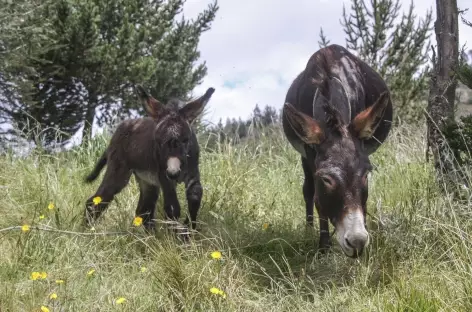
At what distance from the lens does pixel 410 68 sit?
17.7 m

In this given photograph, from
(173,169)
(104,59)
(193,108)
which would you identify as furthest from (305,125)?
(104,59)

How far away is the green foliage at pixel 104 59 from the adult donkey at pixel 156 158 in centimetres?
998

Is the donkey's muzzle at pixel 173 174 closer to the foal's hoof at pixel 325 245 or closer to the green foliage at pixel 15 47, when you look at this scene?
the foal's hoof at pixel 325 245

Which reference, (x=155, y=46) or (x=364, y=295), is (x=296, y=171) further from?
(x=155, y=46)

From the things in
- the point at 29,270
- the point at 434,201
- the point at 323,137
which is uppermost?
the point at 323,137

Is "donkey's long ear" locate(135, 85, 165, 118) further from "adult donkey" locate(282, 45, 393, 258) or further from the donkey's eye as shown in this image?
the donkey's eye

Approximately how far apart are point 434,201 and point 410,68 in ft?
47.8

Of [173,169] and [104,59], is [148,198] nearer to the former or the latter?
[173,169]

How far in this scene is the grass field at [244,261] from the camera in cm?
317

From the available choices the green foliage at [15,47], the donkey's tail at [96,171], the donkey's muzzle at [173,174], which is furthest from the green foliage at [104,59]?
the donkey's muzzle at [173,174]

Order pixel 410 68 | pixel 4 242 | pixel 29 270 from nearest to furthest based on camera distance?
pixel 29 270 → pixel 4 242 → pixel 410 68

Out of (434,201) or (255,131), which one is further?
(255,131)

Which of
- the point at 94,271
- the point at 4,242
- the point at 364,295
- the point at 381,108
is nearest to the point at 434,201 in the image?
the point at 381,108

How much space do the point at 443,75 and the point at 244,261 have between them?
2.15 metres
